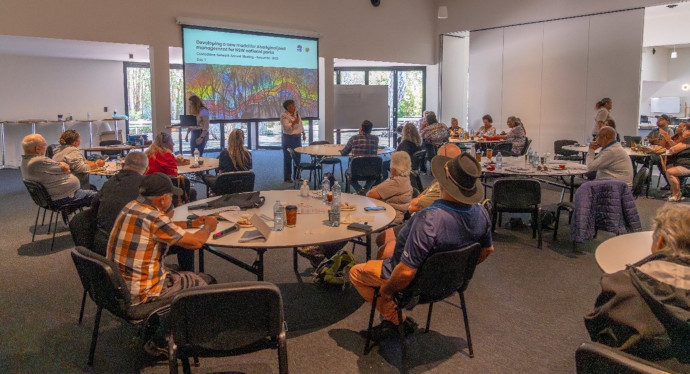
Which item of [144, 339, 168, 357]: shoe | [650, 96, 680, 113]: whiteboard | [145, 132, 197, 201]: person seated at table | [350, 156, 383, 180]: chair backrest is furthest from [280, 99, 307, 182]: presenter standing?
[650, 96, 680, 113]: whiteboard

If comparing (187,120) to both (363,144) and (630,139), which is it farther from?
(630,139)

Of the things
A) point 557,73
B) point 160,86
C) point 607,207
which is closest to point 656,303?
point 607,207

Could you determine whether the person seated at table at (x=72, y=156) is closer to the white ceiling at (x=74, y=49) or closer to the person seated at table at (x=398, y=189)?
the person seated at table at (x=398, y=189)

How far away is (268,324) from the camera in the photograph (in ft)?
7.68

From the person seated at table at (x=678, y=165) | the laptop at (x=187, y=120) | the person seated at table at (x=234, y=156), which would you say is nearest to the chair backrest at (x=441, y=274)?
the person seated at table at (x=234, y=156)

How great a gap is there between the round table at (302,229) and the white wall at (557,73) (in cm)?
861

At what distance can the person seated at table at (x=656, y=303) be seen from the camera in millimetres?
1791

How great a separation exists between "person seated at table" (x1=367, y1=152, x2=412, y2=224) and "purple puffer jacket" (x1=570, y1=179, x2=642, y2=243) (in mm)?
1834

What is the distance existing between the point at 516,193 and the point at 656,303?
3.85 meters

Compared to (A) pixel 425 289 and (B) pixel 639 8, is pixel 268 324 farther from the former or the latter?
(B) pixel 639 8

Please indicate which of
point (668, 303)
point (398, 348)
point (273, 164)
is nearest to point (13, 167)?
point (273, 164)

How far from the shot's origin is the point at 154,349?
3207 mm

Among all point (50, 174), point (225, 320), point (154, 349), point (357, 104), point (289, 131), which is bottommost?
point (154, 349)

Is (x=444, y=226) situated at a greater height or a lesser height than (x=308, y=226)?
greater
